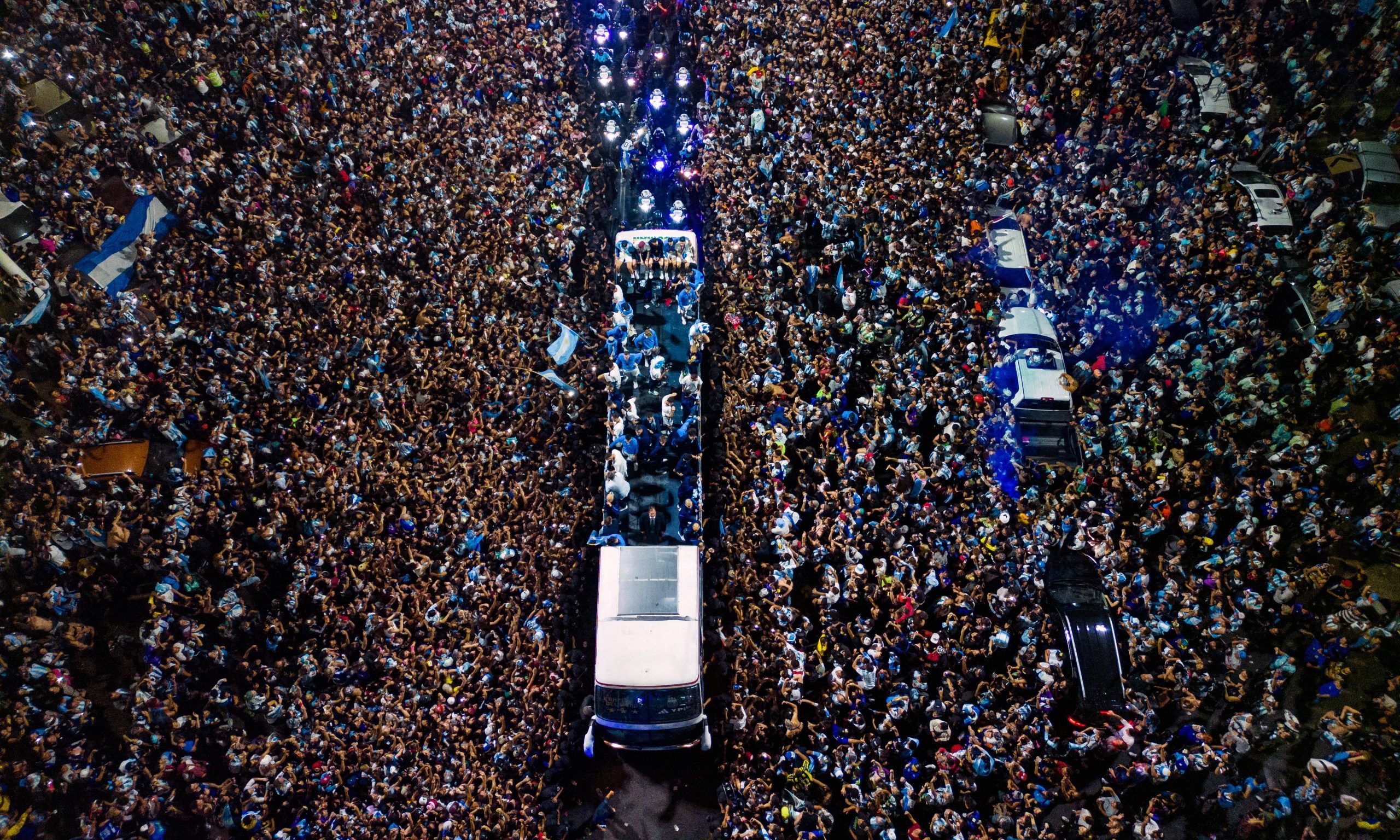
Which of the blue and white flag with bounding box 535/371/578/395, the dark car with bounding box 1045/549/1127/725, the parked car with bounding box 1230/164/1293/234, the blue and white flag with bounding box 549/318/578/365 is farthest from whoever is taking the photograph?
the parked car with bounding box 1230/164/1293/234

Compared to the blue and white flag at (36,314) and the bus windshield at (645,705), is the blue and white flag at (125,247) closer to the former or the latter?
the blue and white flag at (36,314)

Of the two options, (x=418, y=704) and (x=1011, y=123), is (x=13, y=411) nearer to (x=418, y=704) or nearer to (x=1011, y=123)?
(x=418, y=704)

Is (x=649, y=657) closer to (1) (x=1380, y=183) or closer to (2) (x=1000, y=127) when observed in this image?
(2) (x=1000, y=127)

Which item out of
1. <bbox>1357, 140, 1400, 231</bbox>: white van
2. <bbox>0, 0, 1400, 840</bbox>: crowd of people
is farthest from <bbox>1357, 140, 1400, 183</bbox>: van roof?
<bbox>0, 0, 1400, 840</bbox>: crowd of people

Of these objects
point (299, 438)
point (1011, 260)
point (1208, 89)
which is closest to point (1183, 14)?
point (1208, 89)

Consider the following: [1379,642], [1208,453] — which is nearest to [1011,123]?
[1208,453]

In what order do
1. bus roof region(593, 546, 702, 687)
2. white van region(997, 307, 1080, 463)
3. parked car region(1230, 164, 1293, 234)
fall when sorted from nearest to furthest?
bus roof region(593, 546, 702, 687) → white van region(997, 307, 1080, 463) → parked car region(1230, 164, 1293, 234)

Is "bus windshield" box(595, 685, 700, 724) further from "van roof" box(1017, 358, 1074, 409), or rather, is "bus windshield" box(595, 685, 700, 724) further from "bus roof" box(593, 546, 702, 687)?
"van roof" box(1017, 358, 1074, 409)
